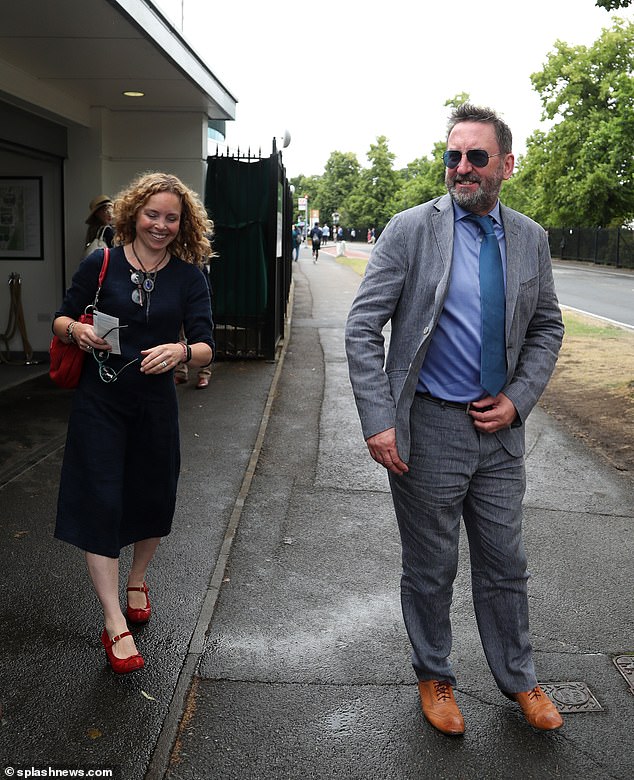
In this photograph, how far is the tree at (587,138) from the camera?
4856 cm

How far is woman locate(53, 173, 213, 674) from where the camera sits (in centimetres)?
381

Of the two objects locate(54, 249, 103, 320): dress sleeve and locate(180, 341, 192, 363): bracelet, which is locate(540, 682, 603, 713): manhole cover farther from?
locate(54, 249, 103, 320): dress sleeve

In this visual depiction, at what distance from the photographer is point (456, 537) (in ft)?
11.6

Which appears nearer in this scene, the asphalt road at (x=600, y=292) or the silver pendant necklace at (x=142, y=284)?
the silver pendant necklace at (x=142, y=284)

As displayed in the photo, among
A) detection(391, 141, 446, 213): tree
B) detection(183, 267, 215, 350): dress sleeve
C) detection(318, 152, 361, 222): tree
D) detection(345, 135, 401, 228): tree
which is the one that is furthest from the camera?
detection(318, 152, 361, 222): tree

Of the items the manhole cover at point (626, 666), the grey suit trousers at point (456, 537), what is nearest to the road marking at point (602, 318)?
the manhole cover at point (626, 666)

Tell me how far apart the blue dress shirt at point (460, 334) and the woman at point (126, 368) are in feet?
3.49

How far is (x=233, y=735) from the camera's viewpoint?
3396 mm

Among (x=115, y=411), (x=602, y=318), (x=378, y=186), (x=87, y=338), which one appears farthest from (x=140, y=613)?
(x=378, y=186)

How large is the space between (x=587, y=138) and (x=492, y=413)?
50243mm

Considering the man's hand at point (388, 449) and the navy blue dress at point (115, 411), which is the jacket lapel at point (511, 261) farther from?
the navy blue dress at point (115, 411)

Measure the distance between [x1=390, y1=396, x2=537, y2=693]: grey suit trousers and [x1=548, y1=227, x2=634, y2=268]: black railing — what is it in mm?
42520

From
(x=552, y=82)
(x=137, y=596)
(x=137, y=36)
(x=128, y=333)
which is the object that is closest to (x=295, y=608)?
(x=137, y=596)

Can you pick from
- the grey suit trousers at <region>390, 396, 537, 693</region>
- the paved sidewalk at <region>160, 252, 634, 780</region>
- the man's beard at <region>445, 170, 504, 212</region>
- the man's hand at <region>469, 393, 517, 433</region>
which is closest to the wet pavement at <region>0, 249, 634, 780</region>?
the paved sidewalk at <region>160, 252, 634, 780</region>
